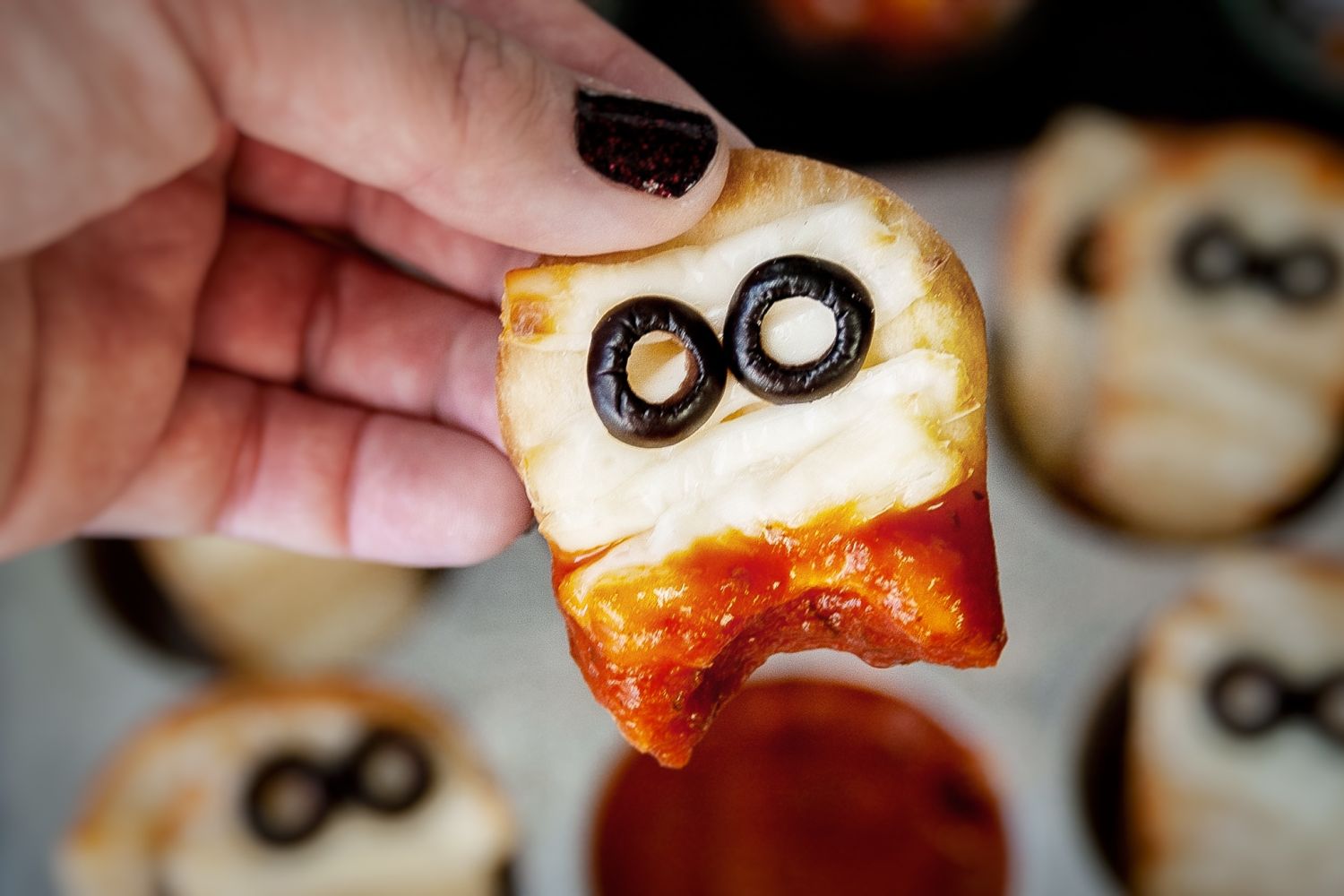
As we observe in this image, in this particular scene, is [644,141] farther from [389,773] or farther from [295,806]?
[295,806]

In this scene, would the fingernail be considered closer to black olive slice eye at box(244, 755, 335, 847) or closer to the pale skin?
the pale skin

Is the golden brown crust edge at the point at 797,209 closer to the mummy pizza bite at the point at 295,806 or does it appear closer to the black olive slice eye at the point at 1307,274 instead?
the mummy pizza bite at the point at 295,806

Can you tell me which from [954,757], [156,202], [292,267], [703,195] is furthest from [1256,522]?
[156,202]

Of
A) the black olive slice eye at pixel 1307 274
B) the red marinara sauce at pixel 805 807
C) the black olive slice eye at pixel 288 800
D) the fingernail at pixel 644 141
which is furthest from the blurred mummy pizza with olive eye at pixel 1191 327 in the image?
the black olive slice eye at pixel 288 800

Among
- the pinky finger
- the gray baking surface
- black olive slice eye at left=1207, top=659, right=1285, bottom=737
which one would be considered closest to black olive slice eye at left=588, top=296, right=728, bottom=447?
the pinky finger

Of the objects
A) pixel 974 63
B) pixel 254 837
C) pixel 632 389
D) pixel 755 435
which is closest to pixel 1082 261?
pixel 974 63
